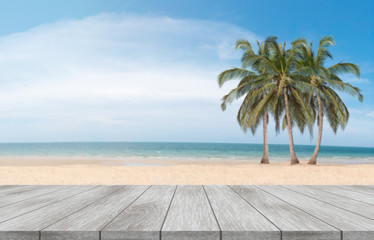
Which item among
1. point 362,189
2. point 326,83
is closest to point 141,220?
point 362,189

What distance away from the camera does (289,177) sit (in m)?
10.5

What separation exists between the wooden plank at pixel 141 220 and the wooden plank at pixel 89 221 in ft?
0.14

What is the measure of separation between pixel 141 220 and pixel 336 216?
38.0 inches

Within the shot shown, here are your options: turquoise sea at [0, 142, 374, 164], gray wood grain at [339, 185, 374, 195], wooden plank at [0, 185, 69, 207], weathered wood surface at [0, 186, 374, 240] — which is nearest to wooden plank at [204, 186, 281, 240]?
weathered wood surface at [0, 186, 374, 240]

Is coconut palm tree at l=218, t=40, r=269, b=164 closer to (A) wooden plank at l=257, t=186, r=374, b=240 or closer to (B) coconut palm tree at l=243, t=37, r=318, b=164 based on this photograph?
(B) coconut palm tree at l=243, t=37, r=318, b=164

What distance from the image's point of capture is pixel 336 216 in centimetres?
143

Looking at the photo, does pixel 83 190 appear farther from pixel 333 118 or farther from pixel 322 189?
pixel 333 118

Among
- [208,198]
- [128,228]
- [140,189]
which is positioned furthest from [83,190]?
[128,228]

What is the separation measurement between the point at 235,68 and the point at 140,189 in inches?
576

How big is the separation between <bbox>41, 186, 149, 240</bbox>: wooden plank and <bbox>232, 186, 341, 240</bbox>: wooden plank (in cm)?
77

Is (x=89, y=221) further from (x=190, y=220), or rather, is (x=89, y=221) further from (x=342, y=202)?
(x=342, y=202)

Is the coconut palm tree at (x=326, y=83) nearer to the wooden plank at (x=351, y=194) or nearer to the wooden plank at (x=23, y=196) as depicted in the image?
the wooden plank at (x=351, y=194)

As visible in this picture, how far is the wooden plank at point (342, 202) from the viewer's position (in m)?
1.56

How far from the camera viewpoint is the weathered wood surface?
116 cm
